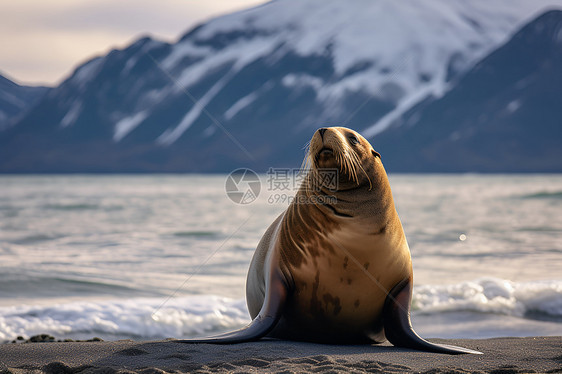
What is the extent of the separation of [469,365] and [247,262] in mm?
7898

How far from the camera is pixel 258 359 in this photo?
13.9 feet

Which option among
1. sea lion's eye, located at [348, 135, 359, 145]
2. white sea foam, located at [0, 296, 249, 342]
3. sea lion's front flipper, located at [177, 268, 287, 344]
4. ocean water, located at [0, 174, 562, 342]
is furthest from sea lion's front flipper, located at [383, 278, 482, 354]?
white sea foam, located at [0, 296, 249, 342]

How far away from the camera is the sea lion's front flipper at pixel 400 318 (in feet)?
15.8

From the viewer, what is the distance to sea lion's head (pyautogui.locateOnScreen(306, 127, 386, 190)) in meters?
4.68

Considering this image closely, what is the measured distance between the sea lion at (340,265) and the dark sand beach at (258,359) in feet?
0.47

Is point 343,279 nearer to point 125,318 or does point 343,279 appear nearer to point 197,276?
point 125,318

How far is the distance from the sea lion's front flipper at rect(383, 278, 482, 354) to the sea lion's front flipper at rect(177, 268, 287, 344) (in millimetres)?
764

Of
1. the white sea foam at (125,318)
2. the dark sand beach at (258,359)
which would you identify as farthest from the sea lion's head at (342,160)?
the white sea foam at (125,318)

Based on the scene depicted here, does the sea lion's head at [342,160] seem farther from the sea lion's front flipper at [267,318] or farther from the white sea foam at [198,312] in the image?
the white sea foam at [198,312]

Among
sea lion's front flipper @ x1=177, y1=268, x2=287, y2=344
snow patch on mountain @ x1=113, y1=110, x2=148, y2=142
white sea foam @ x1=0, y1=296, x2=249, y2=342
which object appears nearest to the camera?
sea lion's front flipper @ x1=177, y1=268, x2=287, y2=344

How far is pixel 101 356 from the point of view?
4.45m

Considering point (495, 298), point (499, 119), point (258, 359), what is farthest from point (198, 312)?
point (499, 119)

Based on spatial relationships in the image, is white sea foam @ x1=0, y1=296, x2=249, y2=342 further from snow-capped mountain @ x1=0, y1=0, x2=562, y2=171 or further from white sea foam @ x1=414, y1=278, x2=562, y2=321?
→ snow-capped mountain @ x1=0, y1=0, x2=562, y2=171

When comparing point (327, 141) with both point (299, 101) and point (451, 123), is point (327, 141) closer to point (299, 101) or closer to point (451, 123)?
point (451, 123)
